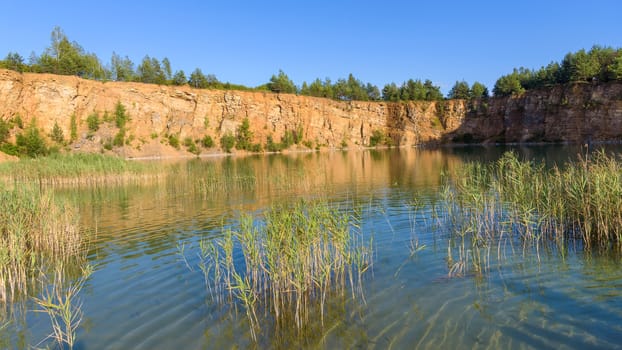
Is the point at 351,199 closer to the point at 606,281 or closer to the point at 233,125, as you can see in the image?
the point at 606,281

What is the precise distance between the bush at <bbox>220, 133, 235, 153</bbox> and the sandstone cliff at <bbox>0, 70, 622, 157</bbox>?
1.58 metres

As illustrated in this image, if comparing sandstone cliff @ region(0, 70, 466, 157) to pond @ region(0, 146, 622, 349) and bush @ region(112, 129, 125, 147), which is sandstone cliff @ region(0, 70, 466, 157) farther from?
pond @ region(0, 146, 622, 349)

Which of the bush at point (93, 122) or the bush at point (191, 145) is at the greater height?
the bush at point (93, 122)

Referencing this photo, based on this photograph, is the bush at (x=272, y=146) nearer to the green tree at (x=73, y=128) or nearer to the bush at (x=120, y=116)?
the bush at (x=120, y=116)

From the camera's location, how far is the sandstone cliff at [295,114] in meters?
61.8

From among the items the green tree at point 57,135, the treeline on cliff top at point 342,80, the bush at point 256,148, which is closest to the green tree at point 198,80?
the treeline on cliff top at point 342,80

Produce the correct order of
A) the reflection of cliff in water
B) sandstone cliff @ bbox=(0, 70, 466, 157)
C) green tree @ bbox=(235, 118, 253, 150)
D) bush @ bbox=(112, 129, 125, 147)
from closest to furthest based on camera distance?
the reflection of cliff in water
sandstone cliff @ bbox=(0, 70, 466, 157)
bush @ bbox=(112, 129, 125, 147)
green tree @ bbox=(235, 118, 253, 150)

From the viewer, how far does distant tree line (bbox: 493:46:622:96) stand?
2645 inches

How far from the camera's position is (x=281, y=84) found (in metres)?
92.2

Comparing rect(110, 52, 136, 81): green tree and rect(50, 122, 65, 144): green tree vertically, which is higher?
rect(110, 52, 136, 81): green tree

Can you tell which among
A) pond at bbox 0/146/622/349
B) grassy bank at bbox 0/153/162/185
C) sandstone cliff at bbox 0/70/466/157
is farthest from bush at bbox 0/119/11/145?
pond at bbox 0/146/622/349

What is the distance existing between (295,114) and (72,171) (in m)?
63.2

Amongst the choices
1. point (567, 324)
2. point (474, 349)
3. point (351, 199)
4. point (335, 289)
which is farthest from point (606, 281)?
point (351, 199)

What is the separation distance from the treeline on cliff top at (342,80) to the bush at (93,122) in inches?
476
